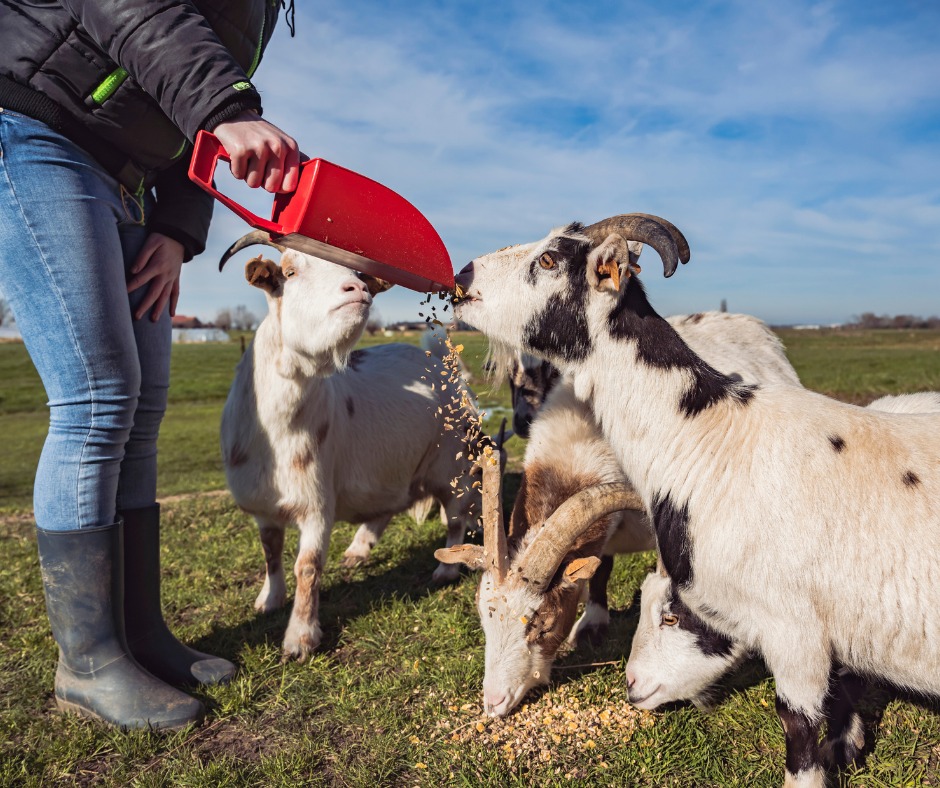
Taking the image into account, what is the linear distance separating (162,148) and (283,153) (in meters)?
0.80

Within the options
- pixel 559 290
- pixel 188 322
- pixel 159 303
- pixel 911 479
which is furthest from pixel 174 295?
pixel 188 322

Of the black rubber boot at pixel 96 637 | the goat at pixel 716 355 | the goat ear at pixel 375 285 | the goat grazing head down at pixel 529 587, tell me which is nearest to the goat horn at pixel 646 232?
the goat grazing head down at pixel 529 587

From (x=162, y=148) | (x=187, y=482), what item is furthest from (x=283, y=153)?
(x=187, y=482)

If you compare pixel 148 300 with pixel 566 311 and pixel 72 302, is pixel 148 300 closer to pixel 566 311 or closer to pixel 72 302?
pixel 72 302

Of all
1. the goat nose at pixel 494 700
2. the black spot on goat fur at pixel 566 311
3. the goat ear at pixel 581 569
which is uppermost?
the black spot on goat fur at pixel 566 311

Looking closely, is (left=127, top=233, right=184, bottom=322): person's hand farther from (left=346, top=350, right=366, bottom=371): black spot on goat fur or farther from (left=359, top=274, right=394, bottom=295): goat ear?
(left=346, top=350, right=366, bottom=371): black spot on goat fur

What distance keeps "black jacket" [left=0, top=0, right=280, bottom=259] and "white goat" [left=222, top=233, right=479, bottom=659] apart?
Answer: 132cm

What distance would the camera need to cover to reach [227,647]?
4328mm

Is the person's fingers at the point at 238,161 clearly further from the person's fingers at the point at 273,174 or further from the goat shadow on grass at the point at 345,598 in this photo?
the goat shadow on grass at the point at 345,598

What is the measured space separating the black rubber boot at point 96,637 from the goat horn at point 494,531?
64.2 inches

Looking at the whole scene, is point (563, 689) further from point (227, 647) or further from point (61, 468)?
point (61, 468)

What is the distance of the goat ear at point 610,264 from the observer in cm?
303

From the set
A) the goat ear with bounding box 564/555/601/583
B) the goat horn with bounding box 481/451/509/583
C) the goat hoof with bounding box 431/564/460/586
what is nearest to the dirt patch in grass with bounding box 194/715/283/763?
the goat horn with bounding box 481/451/509/583

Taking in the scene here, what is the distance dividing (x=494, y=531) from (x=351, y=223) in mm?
1767
